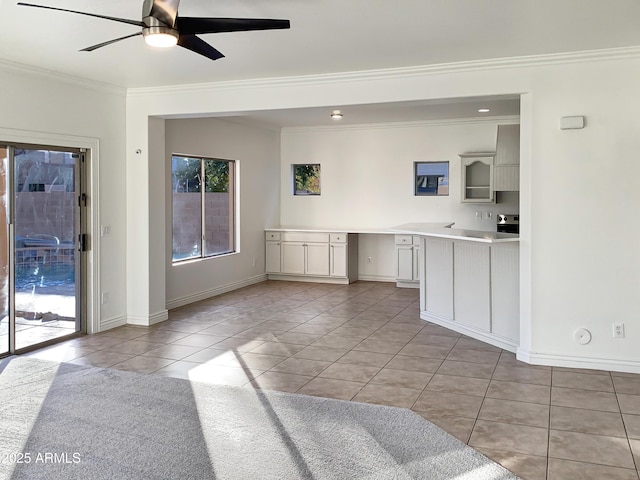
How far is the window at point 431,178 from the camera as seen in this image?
861 centimetres

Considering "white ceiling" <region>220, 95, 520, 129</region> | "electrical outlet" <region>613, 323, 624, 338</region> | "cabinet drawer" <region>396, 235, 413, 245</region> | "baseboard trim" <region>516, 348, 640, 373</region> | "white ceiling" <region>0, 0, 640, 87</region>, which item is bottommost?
"baseboard trim" <region>516, 348, 640, 373</region>

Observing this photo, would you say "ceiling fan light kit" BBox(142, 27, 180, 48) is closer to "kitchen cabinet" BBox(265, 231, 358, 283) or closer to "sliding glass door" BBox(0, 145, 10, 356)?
"sliding glass door" BBox(0, 145, 10, 356)

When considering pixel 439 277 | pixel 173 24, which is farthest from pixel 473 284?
pixel 173 24

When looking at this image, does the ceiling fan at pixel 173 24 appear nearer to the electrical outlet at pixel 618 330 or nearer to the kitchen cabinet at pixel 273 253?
the electrical outlet at pixel 618 330

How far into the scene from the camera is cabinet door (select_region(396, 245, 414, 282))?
8.37 metres

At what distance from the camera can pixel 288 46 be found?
4.18 meters

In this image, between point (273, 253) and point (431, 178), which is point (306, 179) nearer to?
point (273, 253)

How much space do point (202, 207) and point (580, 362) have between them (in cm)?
516

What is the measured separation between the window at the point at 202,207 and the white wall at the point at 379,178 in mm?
1587

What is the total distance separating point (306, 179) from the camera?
9.61m

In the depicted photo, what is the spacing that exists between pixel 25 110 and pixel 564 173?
459cm

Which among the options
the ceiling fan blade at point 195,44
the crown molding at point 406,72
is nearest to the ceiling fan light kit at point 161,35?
the ceiling fan blade at point 195,44

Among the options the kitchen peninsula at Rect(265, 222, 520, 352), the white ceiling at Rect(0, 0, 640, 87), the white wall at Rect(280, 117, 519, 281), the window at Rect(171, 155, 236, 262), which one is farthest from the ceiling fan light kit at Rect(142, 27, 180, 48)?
the white wall at Rect(280, 117, 519, 281)

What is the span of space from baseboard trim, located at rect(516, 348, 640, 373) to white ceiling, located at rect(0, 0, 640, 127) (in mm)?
2214
